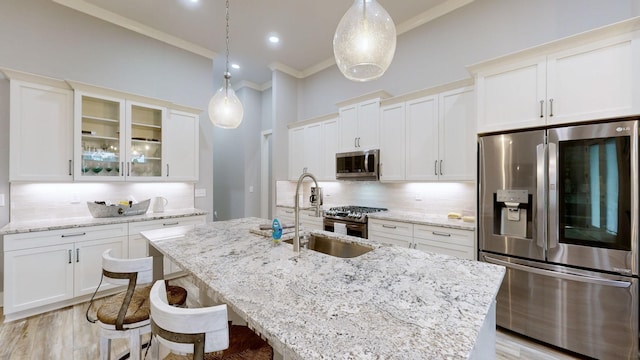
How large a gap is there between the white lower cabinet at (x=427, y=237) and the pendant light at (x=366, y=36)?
153 centimetres

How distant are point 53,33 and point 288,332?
4.39m

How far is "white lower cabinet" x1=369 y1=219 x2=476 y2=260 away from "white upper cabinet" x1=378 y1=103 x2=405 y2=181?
0.70 m

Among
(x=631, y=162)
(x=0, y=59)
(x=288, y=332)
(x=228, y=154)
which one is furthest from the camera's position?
(x=228, y=154)

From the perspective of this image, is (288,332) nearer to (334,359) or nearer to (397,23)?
(334,359)

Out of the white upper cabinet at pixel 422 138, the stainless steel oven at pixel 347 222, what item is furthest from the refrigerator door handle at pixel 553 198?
the stainless steel oven at pixel 347 222

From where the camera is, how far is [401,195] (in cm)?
376

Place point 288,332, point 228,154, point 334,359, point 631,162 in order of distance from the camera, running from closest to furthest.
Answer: point 334,359 → point 288,332 → point 631,162 → point 228,154

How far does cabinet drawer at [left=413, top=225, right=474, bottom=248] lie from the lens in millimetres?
2578

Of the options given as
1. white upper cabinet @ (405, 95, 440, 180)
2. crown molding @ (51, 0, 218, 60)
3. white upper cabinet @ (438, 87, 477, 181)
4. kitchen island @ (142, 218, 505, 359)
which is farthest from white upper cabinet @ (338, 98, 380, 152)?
crown molding @ (51, 0, 218, 60)

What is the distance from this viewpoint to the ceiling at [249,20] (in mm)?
3256

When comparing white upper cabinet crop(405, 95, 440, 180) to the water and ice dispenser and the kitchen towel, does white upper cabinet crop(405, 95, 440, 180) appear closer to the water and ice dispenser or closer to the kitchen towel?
the water and ice dispenser

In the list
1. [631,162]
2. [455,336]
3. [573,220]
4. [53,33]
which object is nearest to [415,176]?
[573,220]

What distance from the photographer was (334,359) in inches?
25.6

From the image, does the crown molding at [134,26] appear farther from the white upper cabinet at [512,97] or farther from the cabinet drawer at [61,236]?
the white upper cabinet at [512,97]
